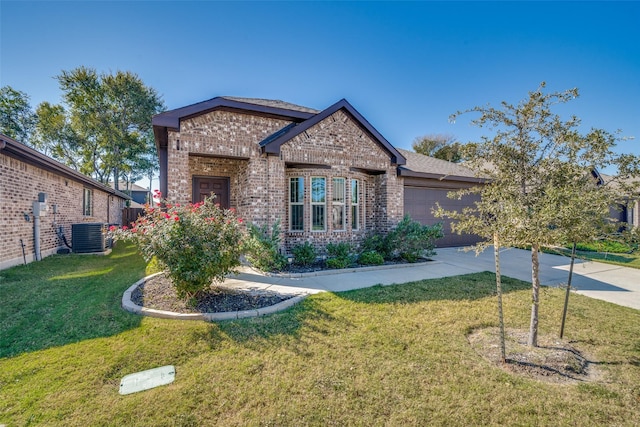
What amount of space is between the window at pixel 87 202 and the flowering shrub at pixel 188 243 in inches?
443

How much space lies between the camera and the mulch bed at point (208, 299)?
4.47m

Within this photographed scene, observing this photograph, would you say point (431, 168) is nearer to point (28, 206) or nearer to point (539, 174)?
point (539, 174)

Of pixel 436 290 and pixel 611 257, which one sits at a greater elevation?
pixel 436 290

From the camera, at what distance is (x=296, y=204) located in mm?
8445

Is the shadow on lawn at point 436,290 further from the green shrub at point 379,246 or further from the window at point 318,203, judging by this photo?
the window at point 318,203

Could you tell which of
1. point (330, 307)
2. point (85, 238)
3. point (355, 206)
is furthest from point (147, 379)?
point (85, 238)

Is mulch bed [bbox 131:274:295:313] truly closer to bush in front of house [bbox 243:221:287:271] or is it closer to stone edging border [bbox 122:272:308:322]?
stone edging border [bbox 122:272:308:322]

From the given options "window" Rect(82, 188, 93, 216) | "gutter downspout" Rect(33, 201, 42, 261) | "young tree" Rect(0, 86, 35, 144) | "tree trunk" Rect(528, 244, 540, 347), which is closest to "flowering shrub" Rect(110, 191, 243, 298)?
"tree trunk" Rect(528, 244, 540, 347)

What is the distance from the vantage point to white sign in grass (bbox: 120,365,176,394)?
8.57 feet

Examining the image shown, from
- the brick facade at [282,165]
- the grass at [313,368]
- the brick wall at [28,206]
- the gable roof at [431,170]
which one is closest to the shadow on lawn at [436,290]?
the grass at [313,368]

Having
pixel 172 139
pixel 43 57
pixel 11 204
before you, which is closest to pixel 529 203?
pixel 172 139

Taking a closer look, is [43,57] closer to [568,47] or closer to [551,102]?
[551,102]

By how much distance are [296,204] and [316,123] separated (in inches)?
101

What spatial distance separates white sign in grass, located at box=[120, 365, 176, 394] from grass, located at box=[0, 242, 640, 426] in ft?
0.28
